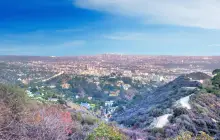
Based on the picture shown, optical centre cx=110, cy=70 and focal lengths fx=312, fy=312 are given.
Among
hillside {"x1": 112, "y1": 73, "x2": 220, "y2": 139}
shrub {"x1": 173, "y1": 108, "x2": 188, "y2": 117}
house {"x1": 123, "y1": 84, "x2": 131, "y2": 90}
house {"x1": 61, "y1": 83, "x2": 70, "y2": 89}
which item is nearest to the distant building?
house {"x1": 123, "y1": 84, "x2": 131, "y2": 90}

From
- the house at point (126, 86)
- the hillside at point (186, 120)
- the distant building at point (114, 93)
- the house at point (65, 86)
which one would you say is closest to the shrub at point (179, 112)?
the hillside at point (186, 120)

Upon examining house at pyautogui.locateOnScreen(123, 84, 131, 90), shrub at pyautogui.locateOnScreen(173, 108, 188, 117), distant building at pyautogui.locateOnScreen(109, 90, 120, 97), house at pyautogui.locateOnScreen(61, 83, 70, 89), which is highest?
shrub at pyautogui.locateOnScreen(173, 108, 188, 117)

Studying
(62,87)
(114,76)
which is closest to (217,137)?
(62,87)

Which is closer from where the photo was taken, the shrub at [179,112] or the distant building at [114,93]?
the shrub at [179,112]

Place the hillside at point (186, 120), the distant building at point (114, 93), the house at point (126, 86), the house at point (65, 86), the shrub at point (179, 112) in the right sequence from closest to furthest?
the hillside at point (186, 120), the shrub at point (179, 112), the distant building at point (114, 93), the house at point (65, 86), the house at point (126, 86)

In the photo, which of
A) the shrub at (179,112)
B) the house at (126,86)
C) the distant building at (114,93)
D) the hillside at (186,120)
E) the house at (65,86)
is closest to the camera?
the hillside at (186,120)

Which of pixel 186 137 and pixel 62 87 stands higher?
pixel 186 137

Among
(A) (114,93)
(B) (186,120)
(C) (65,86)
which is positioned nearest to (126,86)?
(A) (114,93)

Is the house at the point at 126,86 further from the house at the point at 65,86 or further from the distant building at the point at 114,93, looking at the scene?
the house at the point at 65,86

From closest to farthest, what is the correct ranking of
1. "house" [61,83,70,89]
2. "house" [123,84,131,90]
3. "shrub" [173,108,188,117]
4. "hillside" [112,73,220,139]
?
"hillside" [112,73,220,139] < "shrub" [173,108,188,117] < "house" [61,83,70,89] < "house" [123,84,131,90]

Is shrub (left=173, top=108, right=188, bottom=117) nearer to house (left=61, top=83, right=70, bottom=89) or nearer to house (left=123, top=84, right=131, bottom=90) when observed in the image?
house (left=61, top=83, right=70, bottom=89)

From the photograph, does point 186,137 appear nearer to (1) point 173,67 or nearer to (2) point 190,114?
(2) point 190,114
